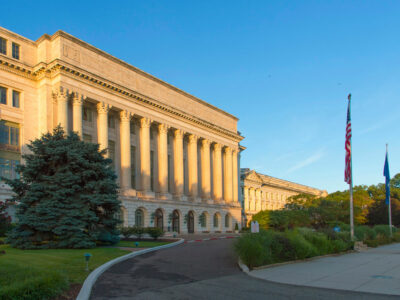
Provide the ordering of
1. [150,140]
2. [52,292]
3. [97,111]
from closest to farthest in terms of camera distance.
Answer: [52,292] < [97,111] < [150,140]

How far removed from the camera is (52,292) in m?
9.38

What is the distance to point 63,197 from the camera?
23656mm

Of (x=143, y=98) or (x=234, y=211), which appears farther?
(x=234, y=211)

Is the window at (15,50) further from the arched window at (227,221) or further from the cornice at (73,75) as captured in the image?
the arched window at (227,221)

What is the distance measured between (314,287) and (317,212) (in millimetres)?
46194

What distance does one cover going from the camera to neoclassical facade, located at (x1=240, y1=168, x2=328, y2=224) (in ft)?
292

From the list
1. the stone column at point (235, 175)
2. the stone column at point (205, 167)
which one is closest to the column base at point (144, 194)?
the stone column at point (205, 167)

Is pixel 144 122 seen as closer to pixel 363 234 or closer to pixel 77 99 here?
pixel 77 99

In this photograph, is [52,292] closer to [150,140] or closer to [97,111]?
[97,111]

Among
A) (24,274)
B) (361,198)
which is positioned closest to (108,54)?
(24,274)

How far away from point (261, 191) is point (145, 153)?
54.0 m

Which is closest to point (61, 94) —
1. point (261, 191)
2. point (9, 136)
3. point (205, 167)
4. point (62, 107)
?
point (62, 107)

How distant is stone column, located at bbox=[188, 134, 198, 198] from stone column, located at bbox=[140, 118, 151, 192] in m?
10.8

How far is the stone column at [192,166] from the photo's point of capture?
59.0 metres
